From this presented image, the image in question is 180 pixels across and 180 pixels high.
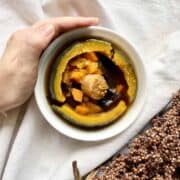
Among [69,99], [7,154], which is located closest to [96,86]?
[69,99]

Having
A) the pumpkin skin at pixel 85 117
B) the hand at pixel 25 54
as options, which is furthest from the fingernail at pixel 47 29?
the pumpkin skin at pixel 85 117

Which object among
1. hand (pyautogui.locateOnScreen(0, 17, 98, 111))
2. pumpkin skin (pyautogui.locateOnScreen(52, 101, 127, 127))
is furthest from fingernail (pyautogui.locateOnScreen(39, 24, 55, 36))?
pumpkin skin (pyautogui.locateOnScreen(52, 101, 127, 127))

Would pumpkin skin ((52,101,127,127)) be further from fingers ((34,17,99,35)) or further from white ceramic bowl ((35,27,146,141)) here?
fingers ((34,17,99,35))

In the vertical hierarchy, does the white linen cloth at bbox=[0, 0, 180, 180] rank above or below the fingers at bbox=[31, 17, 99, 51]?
below

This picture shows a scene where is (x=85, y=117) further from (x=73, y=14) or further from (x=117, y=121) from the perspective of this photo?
(x=73, y=14)

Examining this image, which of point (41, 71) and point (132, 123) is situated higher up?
point (41, 71)

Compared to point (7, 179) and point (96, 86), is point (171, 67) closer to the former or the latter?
point (96, 86)
